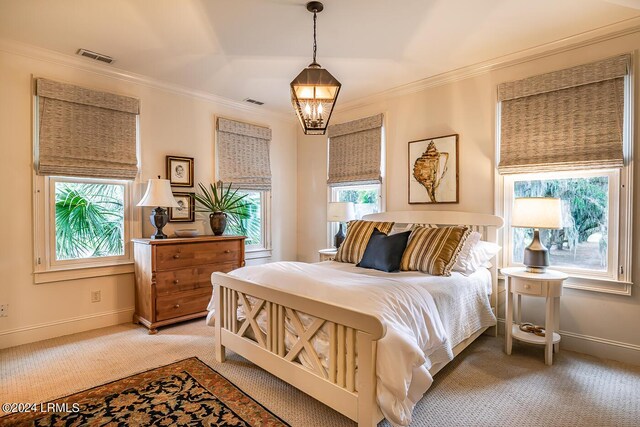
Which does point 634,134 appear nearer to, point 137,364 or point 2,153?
point 137,364

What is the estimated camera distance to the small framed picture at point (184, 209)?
12.9 ft

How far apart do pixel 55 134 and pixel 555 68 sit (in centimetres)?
468

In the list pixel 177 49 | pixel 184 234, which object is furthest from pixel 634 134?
pixel 184 234

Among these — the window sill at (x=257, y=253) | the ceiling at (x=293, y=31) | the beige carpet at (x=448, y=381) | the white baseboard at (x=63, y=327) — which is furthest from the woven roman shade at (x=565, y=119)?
the white baseboard at (x=63, y=327)

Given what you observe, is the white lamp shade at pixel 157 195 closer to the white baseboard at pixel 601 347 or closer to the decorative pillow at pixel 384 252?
the decorative pillow at pixel 384 252

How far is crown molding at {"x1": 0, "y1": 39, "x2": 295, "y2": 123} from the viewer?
300 centimetres

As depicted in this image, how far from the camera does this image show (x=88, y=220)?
3465 mm

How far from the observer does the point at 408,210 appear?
398 cm

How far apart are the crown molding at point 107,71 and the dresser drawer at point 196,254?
188cm

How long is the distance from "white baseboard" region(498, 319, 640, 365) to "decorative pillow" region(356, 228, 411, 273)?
5.33 feet

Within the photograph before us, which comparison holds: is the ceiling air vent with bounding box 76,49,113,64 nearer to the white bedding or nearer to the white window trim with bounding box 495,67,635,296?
the white bedding

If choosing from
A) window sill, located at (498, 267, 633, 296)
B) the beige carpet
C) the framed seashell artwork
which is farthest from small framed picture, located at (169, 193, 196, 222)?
window sill, located at (498, 267, 633, 296)

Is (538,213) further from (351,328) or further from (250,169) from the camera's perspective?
(250,169)

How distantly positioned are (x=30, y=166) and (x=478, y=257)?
4236 mm
